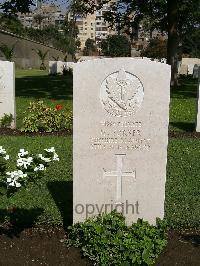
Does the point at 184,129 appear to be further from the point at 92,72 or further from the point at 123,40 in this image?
the point at 123,40

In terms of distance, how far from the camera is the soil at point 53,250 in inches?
162

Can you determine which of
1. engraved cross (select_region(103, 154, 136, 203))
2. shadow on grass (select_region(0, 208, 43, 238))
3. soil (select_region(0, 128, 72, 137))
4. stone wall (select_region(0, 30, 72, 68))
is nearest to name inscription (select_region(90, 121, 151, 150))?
engraved cross (select_region(103, 154, 136, 203))

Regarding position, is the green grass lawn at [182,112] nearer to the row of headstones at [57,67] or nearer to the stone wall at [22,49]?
the row of headstones at [57,67]

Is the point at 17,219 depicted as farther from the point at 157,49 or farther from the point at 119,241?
the point at 157,49

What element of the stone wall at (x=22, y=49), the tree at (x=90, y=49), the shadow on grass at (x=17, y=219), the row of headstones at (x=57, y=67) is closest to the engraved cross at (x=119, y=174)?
the shadow on grass at (x=17, y=219)

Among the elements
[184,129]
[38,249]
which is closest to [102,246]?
[38,249]

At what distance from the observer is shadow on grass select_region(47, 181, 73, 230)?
197 inches

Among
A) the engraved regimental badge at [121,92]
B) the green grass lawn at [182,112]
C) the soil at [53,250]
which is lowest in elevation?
the soil at [53,250]

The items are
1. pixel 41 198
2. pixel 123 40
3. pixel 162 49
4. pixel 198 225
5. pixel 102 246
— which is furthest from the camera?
pixel 123 40

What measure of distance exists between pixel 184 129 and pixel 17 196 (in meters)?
5.77

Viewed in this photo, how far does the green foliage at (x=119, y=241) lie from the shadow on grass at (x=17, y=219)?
74 cm

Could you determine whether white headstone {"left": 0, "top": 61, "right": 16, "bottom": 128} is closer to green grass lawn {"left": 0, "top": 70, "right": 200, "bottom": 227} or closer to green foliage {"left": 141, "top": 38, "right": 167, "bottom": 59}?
green grass lawn {"left": 0, "top": 70, "right": 200, "bottom": 227}

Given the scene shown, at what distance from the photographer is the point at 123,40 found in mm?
93312

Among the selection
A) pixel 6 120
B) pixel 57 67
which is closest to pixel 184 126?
pixel 6 120
